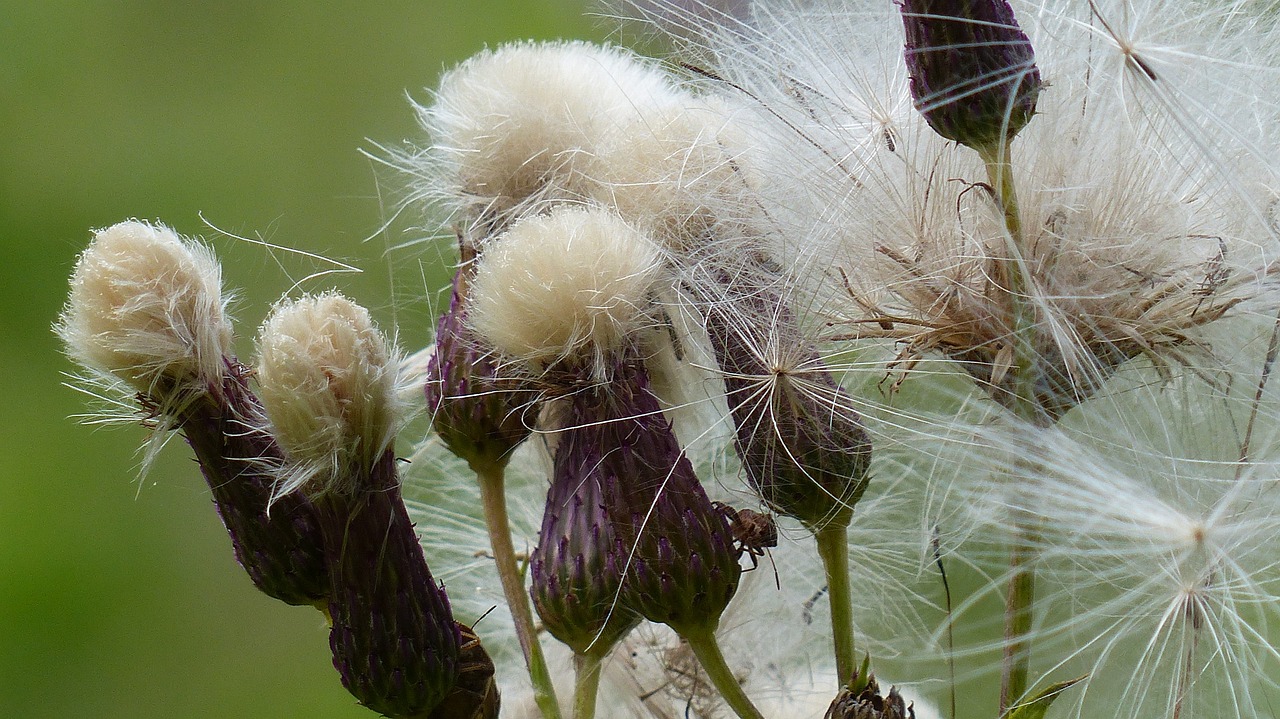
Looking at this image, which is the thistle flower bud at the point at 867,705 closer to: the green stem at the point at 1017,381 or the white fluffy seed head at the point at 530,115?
the green stem at the point at 1017,381

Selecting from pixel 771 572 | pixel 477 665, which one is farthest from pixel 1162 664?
pixel 477 665

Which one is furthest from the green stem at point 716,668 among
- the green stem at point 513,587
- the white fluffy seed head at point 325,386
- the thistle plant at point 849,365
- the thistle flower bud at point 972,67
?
the thistle flower bud at point 972,67

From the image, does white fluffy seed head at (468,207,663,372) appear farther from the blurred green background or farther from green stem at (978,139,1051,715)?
the blurred green background

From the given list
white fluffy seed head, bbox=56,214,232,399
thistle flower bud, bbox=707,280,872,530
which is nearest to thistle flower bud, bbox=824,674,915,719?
thistle flower bud, bbox=707,280,872,530

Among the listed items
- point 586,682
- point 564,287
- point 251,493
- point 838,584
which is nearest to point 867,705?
point 838,584

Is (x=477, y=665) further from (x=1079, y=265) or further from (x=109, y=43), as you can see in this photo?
(x=109, y=43)
